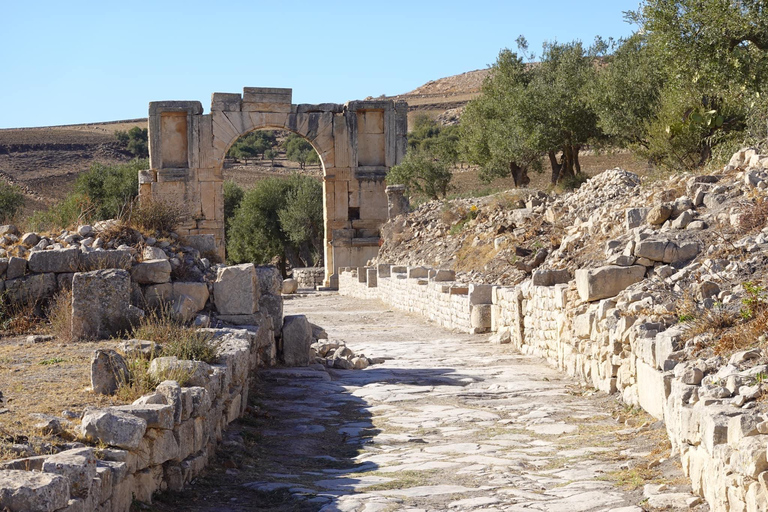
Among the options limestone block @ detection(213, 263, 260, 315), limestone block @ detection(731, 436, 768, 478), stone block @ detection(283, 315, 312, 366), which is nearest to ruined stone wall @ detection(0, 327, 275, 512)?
limestone block @ detection(213, 263, 260, 315)

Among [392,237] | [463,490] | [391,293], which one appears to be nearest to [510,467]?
[463,490]

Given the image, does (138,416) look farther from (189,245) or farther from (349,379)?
(189,245)

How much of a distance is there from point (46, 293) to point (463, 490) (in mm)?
6064

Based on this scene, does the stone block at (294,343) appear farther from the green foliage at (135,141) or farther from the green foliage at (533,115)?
the green foliage at (135,141)

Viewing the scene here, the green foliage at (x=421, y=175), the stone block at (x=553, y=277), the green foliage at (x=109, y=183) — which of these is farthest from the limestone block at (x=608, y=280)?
the green foliage at (x=109, y=183)

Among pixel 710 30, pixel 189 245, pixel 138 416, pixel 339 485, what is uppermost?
pixel 710 30

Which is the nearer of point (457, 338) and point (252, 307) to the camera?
point (252, 307)

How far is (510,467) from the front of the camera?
6004 mm

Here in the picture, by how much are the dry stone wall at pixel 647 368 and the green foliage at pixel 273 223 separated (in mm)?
21275

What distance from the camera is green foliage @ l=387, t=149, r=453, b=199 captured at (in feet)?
90.5

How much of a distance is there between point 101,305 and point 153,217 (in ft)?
7.03

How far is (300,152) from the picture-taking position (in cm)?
6675

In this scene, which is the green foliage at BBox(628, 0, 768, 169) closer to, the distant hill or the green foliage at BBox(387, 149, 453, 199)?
the green foliage at BBox(387, 149, 453, 199)

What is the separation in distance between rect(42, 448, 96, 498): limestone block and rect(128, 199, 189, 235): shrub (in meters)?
6.55
